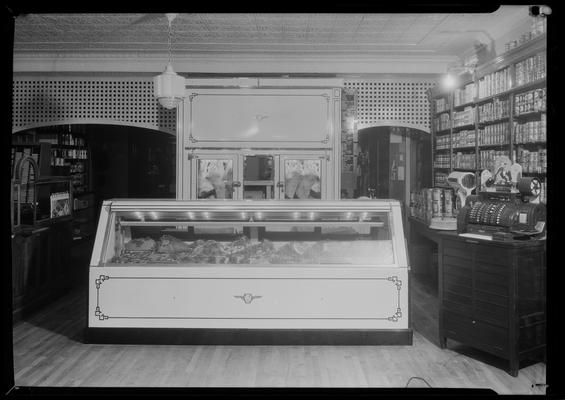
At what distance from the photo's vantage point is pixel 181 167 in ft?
23.3

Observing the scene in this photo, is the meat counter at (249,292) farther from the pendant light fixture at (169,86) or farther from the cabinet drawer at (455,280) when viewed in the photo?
the pendant light fixture at (169,86)

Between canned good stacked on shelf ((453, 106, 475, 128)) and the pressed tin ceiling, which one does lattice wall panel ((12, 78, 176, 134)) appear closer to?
the pressed tin ceiling

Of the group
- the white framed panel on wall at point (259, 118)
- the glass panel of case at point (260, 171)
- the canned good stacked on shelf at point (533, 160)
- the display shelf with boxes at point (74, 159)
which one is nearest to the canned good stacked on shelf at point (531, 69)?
the canned good stacked on shelf at point (533, 160)

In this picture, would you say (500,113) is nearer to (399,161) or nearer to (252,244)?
(252,244)

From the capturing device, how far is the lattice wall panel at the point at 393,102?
767cm

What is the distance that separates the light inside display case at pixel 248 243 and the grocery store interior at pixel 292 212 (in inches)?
0.8

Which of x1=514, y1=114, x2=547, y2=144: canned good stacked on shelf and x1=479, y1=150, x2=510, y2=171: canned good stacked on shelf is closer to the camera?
x1=514, y1=114, x2=547, y2=144: canned good stacked on shelf

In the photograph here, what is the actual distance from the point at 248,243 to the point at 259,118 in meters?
3.11

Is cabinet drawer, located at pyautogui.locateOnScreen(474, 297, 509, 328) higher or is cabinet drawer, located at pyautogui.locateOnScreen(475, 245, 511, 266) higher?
cabinet drawer, located at pyautogui.locateOnScreen(475, 245, 511, 266)

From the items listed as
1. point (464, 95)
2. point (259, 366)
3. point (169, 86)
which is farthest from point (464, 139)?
point (259, 366)

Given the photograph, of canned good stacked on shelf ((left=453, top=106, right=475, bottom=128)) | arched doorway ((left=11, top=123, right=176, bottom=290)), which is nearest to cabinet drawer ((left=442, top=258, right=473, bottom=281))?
canned good stacked on shelf ((left=453, top=106, right=475, bottom=128))

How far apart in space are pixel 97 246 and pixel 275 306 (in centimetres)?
153

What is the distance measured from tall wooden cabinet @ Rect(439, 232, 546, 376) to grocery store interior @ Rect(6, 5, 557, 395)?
0.05ft

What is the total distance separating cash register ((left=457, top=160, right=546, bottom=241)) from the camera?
3766 mm
